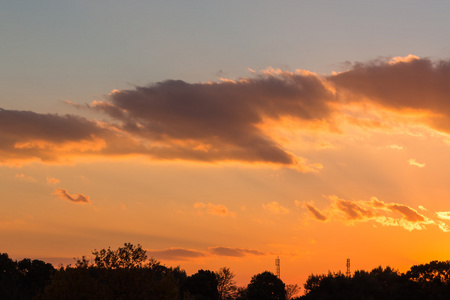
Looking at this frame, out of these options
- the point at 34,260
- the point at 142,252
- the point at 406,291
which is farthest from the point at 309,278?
the point at 142,252

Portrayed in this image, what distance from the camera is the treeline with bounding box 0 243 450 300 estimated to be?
69.0 m

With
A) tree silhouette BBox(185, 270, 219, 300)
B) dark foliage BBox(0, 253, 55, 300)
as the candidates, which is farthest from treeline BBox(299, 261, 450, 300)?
dark foliage BBox(0, 253, 55, 300)

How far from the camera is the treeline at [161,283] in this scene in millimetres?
69000

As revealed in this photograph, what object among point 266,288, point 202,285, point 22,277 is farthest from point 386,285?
point 22,277

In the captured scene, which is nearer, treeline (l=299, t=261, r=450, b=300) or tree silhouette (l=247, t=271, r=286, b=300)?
treeline (l=299, t=261, r=450, b=300)

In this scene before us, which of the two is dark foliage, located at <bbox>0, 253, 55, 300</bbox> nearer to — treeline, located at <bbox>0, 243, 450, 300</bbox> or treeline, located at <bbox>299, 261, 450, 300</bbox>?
treeline, located at <bbox>0, 243, 450, 300</bbox>

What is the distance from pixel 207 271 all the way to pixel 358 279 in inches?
1737

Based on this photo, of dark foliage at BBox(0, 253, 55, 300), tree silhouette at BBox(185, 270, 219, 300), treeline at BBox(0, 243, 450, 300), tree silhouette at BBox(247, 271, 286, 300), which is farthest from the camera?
tree silhouette at BBox(185, 270, 219, 300)

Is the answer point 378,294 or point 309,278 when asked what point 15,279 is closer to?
point 309,278

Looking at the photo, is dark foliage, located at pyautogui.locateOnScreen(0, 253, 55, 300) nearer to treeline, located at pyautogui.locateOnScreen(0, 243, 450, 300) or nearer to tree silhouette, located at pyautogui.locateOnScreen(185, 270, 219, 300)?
treeline, located at pyautogui.locateOnScreen(0, 243, 450, 300)

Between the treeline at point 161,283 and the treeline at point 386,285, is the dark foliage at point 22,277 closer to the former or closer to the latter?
the treeline at point 161,283

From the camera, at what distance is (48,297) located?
7256cm

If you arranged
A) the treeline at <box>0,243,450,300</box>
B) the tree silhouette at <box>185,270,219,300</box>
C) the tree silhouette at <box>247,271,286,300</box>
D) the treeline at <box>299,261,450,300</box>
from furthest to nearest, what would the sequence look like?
the tree silhouette at <box>185,270,219,300</box> < the tree silhouette at <box>247,271,286,300</box> < the treeline at <box>299,261,450,300</box> < the treeline at <box>0,243,450,300</box>

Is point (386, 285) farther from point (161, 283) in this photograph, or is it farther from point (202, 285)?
point (161, 283)
